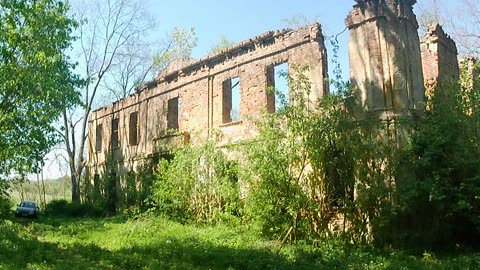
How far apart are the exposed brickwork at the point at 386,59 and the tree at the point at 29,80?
32.4 feet

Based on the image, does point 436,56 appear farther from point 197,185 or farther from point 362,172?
point 197,185

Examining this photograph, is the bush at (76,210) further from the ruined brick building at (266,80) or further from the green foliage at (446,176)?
the green foliage at (446,176)

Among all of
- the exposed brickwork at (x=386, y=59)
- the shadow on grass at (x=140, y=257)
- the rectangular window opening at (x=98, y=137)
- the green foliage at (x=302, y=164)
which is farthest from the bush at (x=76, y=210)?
the exposed brickwork at (x=386, y=59)

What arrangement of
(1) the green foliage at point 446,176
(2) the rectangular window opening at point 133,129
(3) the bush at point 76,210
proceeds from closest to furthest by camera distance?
(1) the green foliage at point 446,176, (3) the bush at point 76,210, (2) the rectangular window opening at point 133,129

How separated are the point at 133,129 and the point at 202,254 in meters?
13.8

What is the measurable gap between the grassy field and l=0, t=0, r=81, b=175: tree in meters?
2.92

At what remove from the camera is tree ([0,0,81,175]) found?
46.6ft

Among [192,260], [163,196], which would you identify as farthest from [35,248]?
[163,196]

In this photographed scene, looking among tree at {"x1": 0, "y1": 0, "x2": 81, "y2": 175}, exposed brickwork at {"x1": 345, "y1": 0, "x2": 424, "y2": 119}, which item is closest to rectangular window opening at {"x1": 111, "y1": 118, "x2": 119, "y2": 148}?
tree at {"x1": 0, "y1": 0, "x2": 81, "y2": 175}

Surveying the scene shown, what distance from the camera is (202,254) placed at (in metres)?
10.0

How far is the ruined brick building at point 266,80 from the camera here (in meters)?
12.1

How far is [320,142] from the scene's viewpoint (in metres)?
11.2

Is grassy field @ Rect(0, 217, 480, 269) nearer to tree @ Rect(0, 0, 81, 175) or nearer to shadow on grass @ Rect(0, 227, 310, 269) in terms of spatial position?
shadow on grass @ Rect(0, 227, 310, 269)

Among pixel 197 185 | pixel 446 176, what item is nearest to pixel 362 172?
pixel 446 176
